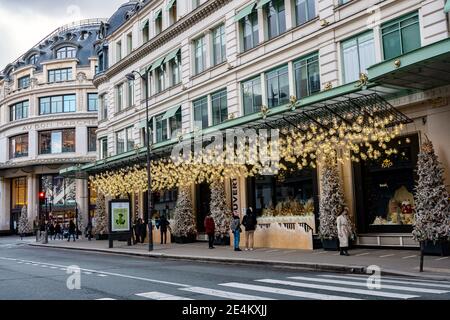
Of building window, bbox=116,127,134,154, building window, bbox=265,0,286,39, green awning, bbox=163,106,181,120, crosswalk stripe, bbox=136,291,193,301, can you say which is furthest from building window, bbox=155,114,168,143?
crosswalk stripe, bbox=136,291,193,301

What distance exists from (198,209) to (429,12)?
59.5ft

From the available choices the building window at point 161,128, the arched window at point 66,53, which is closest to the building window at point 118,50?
the building window at point 161,128

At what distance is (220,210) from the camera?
28.0 metres

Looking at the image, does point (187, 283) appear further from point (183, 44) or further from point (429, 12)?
point (183, 44)

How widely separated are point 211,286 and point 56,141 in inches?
2334

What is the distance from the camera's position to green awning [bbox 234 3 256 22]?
27.4 m

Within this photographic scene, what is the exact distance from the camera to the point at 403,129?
20.1 metres

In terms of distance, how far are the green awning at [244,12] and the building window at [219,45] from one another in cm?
199

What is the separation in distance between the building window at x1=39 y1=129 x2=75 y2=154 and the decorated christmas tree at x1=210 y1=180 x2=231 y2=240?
4325cm

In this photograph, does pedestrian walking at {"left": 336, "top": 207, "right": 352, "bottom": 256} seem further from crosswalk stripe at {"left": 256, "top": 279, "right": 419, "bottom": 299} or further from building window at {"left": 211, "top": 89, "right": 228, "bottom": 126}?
building window at {"left": 211, "top": 89, "right": 228, "bottom": 126}

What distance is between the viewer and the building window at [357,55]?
70.2 feet

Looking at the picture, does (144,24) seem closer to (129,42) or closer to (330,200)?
(129,42)

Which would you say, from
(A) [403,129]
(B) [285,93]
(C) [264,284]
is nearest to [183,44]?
(B) [285,93]

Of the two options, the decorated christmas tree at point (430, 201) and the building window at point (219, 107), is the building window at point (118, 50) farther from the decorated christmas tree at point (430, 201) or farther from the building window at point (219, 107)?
the decorated christmas tree at point (430, 201)
